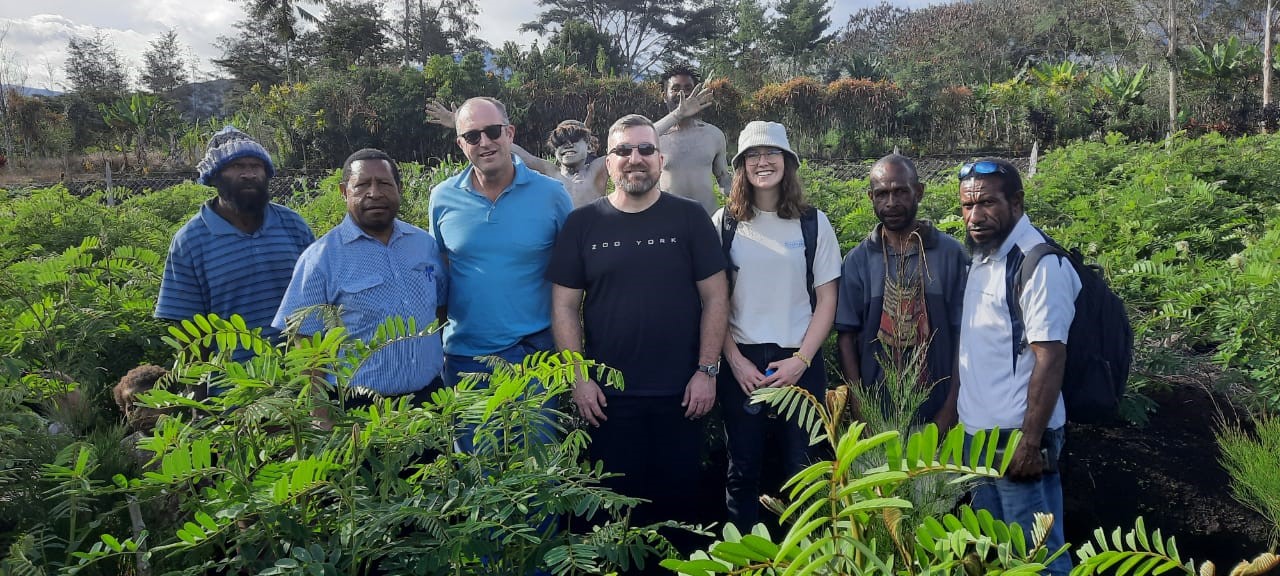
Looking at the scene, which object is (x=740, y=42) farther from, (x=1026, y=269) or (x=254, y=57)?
(x=1026, y=269)

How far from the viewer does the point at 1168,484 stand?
361cm

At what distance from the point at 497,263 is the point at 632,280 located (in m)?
0.48

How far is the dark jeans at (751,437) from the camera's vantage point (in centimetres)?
290

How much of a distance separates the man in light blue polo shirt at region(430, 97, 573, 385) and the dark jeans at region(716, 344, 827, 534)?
2.37 feet

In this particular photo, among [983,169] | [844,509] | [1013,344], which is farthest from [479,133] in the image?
[844,509]

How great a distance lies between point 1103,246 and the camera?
16.6 feet

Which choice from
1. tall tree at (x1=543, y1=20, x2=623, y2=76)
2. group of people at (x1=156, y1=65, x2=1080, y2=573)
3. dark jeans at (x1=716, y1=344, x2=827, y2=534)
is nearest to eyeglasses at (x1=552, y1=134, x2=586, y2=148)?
group of people at (x1=156, y1=65, x2=1080, y2=573)

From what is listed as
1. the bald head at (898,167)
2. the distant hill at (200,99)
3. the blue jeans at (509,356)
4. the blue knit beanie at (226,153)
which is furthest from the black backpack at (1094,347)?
the distant hill at (200,99)

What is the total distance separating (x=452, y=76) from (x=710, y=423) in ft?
58.9

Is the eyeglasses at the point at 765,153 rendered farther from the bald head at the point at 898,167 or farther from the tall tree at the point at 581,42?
the tall tree at the point at 581,42

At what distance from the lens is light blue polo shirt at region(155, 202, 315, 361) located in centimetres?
274

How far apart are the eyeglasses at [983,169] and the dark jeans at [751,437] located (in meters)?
0.85

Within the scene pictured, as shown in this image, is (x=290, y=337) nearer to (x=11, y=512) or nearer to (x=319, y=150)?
(x=11, y=512)

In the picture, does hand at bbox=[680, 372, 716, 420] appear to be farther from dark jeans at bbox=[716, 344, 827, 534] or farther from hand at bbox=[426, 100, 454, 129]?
hand at bbox=[426, 100, 454, 129]
